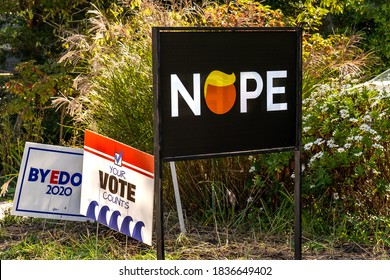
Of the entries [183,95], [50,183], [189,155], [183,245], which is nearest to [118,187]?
[183,245]

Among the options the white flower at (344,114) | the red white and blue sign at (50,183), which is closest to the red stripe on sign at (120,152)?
the red white and blue sign at (50,183)

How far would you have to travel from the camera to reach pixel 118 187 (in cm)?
568

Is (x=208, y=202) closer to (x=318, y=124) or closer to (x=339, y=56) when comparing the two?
(x=318, y=124)

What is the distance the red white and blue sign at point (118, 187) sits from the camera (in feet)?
17.8

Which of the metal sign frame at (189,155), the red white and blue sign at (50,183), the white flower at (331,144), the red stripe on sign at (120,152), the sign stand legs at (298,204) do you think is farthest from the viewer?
the red white and blue sign at (50,183)

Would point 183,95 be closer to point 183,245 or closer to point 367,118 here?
point 183,245

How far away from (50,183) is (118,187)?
96 cm

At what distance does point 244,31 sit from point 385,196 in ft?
7.39

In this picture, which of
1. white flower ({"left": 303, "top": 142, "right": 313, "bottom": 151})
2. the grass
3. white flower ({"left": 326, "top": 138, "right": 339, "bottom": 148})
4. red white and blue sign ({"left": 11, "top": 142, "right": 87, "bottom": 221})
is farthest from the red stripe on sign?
white flower ({"left": 326, "top": 138, "right": 339, "bottom": 148})

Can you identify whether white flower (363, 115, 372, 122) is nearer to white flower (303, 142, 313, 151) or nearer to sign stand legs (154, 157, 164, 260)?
white flower (303, 142, 313, 151)

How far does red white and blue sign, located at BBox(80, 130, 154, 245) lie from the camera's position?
5.43 meters

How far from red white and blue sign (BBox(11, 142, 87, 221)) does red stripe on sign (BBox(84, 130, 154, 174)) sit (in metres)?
0.41

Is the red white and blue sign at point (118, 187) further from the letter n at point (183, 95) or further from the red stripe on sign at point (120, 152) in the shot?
the letter n at point (183, 95)

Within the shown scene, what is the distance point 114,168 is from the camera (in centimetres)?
573
